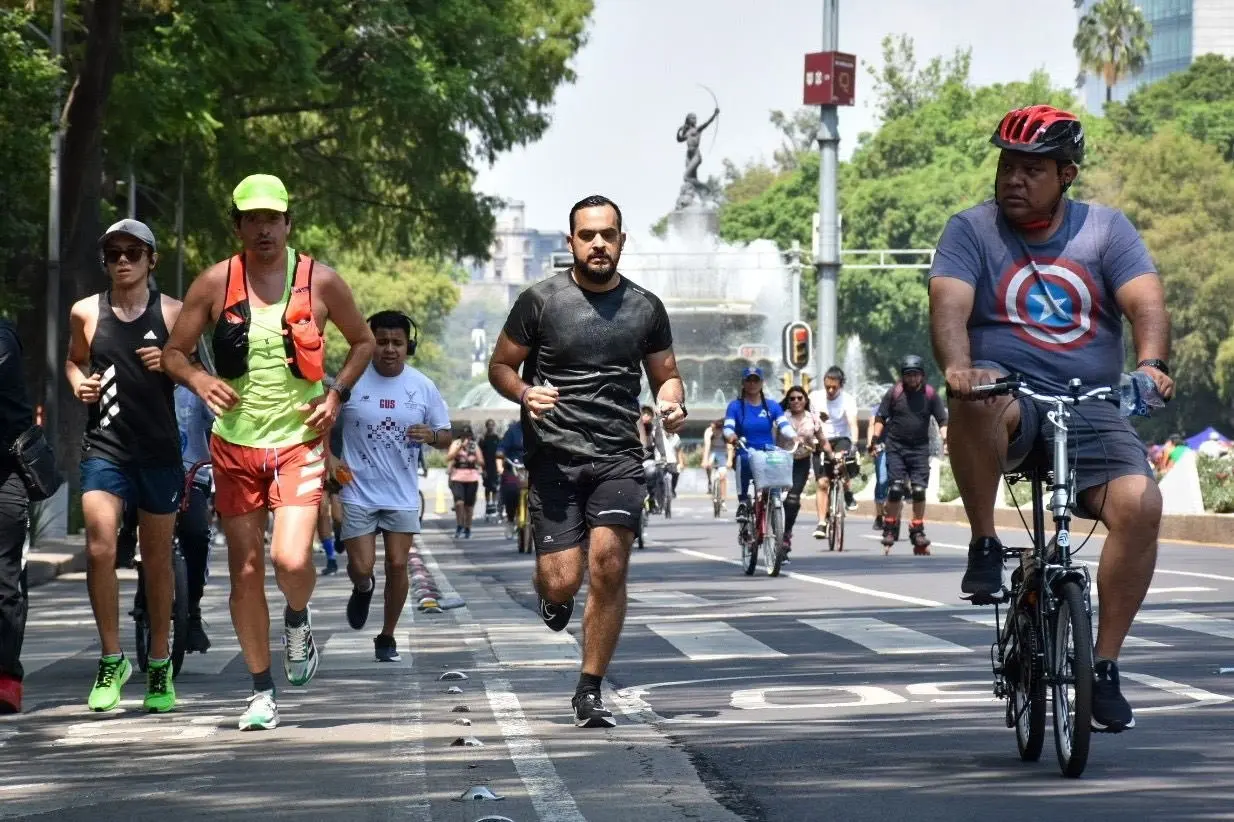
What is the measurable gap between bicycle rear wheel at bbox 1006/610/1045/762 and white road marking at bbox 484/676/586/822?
1456 mm

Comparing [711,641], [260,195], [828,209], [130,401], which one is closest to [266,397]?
[260,195]

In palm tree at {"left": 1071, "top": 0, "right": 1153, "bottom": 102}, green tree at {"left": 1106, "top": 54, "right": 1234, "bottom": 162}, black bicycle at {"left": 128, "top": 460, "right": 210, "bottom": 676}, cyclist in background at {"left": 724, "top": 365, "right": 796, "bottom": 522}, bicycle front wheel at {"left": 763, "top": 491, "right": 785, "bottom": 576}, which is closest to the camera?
black bicycle at {"left": 128, "top": 460, "right": 210, "bottom": 676}

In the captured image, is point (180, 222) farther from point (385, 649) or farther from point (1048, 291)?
point (1048, 291)

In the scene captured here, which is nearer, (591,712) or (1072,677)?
(1072,677)

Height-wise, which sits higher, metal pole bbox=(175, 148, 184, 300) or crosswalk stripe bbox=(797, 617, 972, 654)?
metal pole bbox=(175, 148, 184, 300)

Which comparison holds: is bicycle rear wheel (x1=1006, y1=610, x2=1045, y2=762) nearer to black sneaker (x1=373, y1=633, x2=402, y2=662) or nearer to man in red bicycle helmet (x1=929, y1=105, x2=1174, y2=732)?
man in red bicycle helmet (x1=929, y1=105, x2=1174, y2=732)

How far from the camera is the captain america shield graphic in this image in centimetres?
770

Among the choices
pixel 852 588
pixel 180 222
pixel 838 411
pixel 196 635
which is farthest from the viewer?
pixel 180 222

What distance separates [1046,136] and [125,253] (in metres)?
4.42

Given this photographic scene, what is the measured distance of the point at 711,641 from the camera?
A: 13.6 m

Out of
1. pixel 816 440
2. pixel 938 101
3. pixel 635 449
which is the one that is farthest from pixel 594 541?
pixel 938 101

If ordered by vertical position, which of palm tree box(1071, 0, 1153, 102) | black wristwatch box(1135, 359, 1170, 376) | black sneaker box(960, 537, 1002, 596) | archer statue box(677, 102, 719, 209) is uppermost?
palm tree box(1071, 0, 1153, 102)

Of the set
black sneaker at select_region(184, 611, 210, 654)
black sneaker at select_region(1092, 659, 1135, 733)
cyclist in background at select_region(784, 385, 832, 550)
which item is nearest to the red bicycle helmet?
black sneaker at select_region(1092, 659, 1135, 733)

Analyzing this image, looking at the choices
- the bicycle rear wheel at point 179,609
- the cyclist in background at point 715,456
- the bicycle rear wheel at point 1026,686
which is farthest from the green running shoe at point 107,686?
the cyclist in background at point 715,456
